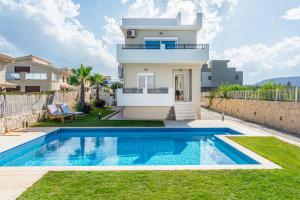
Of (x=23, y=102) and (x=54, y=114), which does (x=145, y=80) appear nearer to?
(x=54, y=114)

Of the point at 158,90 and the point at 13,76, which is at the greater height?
the point at 13,76

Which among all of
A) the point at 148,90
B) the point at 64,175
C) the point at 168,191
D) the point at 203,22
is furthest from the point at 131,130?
the point at 203,22

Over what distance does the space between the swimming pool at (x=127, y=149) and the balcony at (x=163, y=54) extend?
6.06 meters

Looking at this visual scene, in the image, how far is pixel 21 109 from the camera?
14.9 m

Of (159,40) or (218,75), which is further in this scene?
(218,75)

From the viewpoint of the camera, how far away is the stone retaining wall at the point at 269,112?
45.3ft

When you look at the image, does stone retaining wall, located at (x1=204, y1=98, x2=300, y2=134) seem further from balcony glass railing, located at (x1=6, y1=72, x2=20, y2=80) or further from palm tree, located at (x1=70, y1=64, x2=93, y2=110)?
balcony glass railing, located at (x1=6, y1=72, x2=20, y2=80)

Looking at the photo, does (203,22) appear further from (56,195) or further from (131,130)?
(56,195)

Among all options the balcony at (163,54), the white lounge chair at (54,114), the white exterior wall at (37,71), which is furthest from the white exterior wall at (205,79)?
the white lounge chair at (54,114)

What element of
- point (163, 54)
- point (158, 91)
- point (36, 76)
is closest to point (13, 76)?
point (36, 76)

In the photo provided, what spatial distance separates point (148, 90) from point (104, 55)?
13.1 meters

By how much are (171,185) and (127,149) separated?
5.75m

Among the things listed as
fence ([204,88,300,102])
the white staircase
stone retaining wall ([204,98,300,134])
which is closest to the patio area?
stone retaining wall ([204,98,300,134])

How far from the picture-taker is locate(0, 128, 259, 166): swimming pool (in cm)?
893
